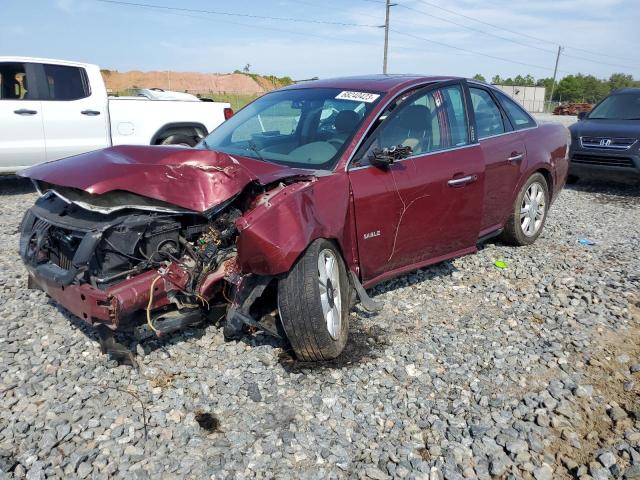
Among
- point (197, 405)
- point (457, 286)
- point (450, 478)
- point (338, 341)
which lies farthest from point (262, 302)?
point (457, 286)

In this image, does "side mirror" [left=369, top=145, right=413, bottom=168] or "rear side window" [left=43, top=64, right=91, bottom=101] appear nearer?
"side mirror" [left=369, top=145, right=413, bottom=168]

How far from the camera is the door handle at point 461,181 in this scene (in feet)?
13.9

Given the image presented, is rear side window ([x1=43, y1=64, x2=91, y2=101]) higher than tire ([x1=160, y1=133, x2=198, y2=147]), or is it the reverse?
rear side window ([x1=43, y1=64, x2=91, y2=101])

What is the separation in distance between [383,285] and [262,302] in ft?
4.64

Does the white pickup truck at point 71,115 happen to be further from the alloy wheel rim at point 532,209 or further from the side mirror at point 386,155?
the side mirror at point 386,155

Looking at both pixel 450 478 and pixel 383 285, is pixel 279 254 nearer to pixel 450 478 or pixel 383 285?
pixel 450 478

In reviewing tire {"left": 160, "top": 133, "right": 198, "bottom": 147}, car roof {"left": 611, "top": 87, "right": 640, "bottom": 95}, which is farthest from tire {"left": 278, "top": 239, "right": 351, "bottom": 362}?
car roof {"left": 611, "top": 87, "right": 640, "bottom": 95}

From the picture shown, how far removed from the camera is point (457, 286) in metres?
4.77

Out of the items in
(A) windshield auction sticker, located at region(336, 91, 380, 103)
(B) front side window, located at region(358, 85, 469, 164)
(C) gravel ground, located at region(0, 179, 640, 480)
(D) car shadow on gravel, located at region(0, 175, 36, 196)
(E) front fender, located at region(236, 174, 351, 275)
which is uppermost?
(A) windshield auction sticker, located at region(336, 91, 380, 103)

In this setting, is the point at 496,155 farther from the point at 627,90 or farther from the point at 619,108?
the point at 627,90

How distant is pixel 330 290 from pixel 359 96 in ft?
5.24

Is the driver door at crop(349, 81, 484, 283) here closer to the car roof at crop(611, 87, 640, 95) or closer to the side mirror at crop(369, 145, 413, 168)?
the side mirror at crop(369, 145, 413, 168)

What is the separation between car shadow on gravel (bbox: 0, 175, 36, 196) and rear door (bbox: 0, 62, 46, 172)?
0.86 m

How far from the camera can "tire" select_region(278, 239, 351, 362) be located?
3.15 metres
